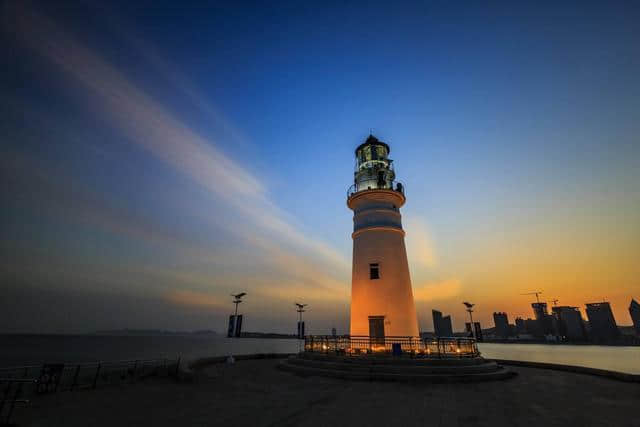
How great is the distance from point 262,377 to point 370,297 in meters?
7.66

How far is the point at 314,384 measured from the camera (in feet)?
34.6

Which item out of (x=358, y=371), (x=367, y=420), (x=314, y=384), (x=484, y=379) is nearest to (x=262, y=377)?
(x=314, y=384)

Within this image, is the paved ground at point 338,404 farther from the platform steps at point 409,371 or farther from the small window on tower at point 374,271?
the small window on tower at point 374,271

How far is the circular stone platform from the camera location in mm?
11133

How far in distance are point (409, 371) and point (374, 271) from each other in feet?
21.1

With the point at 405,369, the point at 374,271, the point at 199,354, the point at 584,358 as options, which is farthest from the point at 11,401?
the point at 584,358

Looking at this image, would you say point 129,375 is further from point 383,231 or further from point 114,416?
point 383,231

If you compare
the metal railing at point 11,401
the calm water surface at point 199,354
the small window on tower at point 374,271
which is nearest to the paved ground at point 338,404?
the metal railing at point 11,401

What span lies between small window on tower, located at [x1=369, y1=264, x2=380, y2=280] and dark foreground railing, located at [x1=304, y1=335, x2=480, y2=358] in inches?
137

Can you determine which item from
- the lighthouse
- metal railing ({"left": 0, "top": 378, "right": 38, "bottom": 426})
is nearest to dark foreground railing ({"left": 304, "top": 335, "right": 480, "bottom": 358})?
the lighthouse

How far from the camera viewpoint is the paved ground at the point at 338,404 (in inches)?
254

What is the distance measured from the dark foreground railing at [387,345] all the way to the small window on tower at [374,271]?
3489 millimetres

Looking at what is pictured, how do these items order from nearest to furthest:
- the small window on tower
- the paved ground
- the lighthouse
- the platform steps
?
the paved ground
the platform steps
the lighthouse
the small window on tower

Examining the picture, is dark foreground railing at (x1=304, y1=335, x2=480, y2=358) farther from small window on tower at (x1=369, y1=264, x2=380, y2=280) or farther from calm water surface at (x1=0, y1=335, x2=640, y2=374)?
calm water surface at (x1=0, y1=335, x2=640, y2=374)
